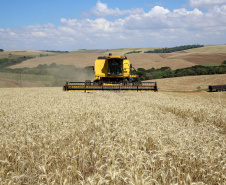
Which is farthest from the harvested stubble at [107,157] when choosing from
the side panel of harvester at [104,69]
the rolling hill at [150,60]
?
the rolling hill at [150,60]

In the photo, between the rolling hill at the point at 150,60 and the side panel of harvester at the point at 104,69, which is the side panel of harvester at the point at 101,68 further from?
the rolling hill at the point at 150,60

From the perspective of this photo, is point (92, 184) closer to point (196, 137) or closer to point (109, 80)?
point (196, 137)

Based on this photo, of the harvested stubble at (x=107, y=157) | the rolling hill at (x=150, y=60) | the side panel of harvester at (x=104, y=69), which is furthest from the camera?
the rolling hill at (x=150, y=60)

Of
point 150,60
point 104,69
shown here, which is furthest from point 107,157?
point 150,60

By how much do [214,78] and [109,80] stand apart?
1721 centimetres

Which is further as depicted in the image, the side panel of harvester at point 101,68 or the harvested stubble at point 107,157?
the side panel of harvester at point 101,68

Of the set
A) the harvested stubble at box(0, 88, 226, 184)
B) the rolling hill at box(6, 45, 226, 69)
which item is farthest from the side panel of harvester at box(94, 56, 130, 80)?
the rolling hill at box(6, 45, 226, 69)

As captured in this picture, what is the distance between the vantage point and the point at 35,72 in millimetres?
A: 48625

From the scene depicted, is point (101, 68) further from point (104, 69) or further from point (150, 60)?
point (150, 60)

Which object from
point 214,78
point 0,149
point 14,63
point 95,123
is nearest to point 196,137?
point 95,123

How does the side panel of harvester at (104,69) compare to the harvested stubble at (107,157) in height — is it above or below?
above

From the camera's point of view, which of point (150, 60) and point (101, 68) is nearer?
point (101, 68)

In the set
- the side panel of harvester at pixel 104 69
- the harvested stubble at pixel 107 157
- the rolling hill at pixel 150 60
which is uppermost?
the rolling hill at pixel 150 60

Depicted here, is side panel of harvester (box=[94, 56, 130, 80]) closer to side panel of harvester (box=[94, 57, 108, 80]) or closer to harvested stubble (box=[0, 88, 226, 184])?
side panel of harvester (box=[94, 57, 108, 80])
